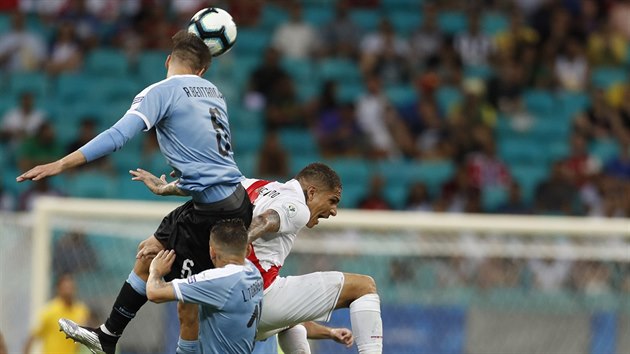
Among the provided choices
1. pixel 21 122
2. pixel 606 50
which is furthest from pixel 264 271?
pixel 606 50

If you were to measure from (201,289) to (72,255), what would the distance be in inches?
240

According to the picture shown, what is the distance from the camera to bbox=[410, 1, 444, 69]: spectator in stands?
18.3 metres

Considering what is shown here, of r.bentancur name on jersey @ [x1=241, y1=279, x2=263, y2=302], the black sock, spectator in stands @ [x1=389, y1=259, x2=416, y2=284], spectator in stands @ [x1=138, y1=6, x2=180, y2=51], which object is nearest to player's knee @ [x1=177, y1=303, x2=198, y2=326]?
the black sock

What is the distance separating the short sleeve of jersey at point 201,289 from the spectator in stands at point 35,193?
8.21 meters

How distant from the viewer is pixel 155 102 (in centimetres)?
775

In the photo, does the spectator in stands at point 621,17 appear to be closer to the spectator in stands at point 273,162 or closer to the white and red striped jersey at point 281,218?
the spectator in stands at point 273,162

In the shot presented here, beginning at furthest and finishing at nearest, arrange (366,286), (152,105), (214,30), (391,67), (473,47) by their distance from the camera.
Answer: (473,47) → (391,67) → (366,286) → (214,30) → (152,105)

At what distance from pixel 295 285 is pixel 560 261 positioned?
5697mm

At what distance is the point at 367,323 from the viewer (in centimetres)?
844

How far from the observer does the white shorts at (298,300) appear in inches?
330

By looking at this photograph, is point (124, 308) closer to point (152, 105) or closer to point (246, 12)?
point (152, 105)

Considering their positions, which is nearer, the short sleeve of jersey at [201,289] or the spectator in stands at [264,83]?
the short sleeve of jersey at [201,289]

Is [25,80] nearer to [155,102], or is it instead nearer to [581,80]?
[581,80]

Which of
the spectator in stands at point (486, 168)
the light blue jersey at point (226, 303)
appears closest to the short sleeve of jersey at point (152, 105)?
the light blue jersey at point (226, 303)
